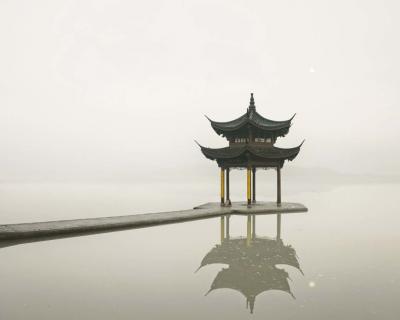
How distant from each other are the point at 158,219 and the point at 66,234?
497cm

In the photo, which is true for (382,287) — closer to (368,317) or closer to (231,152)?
(368,317)

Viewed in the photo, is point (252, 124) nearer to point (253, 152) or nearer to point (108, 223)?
point (253, 152)

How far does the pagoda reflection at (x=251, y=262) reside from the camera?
9.03 m

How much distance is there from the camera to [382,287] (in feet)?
29.3

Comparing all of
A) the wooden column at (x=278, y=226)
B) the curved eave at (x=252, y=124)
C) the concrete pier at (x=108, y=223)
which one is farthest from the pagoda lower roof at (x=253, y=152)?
the wooden column at (x=278, y=226)

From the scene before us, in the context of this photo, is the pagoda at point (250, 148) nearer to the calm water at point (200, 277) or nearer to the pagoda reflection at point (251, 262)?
the pagoda reflection at point (251, 262)

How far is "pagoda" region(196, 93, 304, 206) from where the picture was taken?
25.2 meters

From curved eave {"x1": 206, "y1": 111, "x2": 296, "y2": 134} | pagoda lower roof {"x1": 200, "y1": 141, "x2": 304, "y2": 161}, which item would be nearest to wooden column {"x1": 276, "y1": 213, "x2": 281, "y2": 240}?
pagoda lower roof {"x1": 200, "y1": 141, "x2": 304, "y2": 161}

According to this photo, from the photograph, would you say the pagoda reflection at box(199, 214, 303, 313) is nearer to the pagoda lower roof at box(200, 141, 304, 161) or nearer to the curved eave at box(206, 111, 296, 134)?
the pagoda lower roof at box(200, 141, 304, 161)

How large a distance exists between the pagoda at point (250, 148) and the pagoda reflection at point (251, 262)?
8.50m

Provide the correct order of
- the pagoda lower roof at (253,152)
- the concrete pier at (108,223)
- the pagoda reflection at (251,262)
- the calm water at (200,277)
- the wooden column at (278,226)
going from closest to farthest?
the calm water at (200,277) → the pagoda reflection at (251,262) → the concrete pier at (108,223) → the wooden column at (278,226) → the pagoda lower roof at (253,152)

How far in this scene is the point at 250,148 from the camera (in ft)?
80.7

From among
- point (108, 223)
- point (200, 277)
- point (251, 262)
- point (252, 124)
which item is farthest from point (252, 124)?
point (200, 277)

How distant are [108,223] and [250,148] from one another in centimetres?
1074
